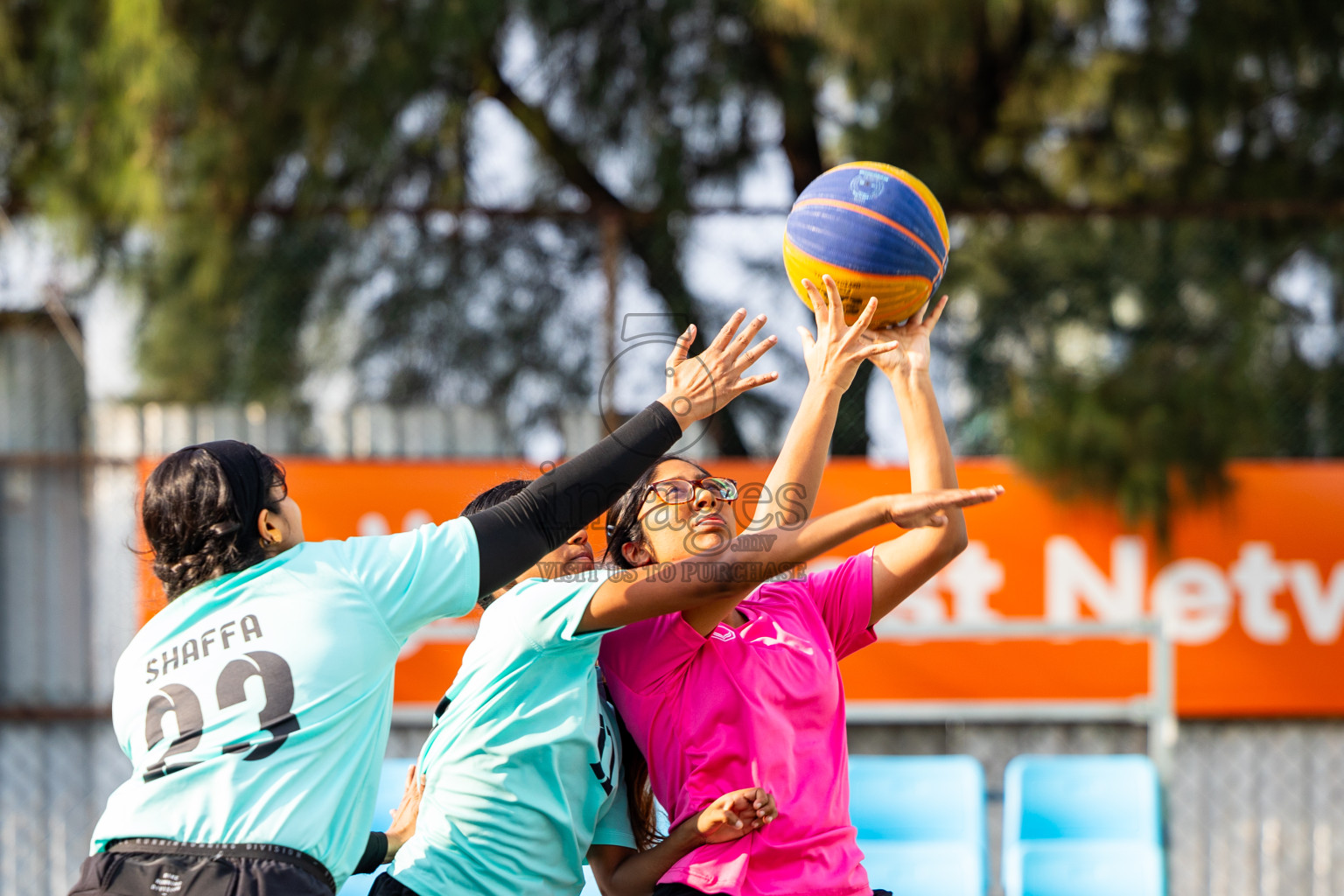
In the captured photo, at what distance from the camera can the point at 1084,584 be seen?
16.8ft

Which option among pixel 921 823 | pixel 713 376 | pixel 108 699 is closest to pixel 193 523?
pixel 713 376

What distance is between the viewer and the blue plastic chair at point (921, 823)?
11.7 ft

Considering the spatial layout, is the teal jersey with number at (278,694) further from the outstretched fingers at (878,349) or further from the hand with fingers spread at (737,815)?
the outstretched fingers at (878,349)

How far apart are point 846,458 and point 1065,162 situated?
2168 millimetres

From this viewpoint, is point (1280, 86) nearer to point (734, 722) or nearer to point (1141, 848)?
point (1141, 848)

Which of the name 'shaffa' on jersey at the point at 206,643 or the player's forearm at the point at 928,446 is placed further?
the player's forearm at the point at 928,446

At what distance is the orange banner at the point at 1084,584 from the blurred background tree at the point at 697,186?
0.21 metres

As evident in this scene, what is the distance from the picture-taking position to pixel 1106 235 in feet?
18.2

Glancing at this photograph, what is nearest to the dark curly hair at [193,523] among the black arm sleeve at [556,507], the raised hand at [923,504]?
the black arm sleeve at [556,507]

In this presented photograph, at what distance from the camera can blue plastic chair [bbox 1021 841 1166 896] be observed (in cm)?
366

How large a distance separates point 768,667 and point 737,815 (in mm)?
Result: 284

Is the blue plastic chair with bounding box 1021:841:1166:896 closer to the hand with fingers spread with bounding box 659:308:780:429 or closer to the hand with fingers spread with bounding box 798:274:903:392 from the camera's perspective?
the hand with fingers spread with bounding box 798:274:903:392

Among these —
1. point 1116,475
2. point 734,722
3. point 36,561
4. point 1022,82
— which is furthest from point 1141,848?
point 36,561

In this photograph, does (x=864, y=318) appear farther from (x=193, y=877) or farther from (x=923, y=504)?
(x=193, y=877)
